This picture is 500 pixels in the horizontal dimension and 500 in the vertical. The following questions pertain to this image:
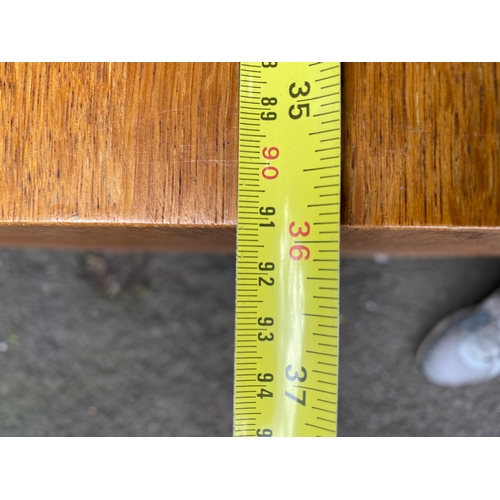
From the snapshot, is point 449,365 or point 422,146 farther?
point 449,365

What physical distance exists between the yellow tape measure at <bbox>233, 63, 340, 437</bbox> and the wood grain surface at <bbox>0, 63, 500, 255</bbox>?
3 centimetres

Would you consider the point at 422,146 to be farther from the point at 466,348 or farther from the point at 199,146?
the point at 466,348

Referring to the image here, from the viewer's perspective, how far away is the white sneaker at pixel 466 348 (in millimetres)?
1167

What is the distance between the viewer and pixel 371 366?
1.22m

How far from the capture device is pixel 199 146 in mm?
677

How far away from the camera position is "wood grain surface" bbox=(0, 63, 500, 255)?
2.19 ft

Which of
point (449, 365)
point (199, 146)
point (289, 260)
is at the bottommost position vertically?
point (449, 365)

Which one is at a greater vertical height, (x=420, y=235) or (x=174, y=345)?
(x=420, y=235)

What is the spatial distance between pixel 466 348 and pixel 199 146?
973 millimetres

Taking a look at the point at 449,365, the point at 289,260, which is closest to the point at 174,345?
the point at 289,260

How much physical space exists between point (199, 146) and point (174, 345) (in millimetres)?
733

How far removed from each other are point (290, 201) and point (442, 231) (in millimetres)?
Answer: 271

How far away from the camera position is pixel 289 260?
A: 2.16ft

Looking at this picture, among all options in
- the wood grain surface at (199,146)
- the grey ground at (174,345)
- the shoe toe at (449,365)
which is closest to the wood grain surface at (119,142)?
the wood grain surface at (199,146)
